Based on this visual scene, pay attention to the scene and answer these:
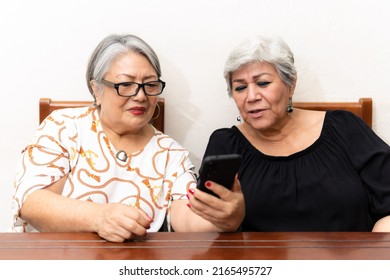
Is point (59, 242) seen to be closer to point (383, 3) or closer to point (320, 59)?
point (320, 59)

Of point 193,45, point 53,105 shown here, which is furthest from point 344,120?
point 53,105

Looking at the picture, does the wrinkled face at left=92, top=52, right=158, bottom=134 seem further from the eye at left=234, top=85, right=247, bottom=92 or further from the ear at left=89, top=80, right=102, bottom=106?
the eye at left=234, top=85, right=247, bottom=92

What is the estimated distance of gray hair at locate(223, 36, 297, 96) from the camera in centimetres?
167

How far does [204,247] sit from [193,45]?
3.70 feet

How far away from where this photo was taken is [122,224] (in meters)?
1.16

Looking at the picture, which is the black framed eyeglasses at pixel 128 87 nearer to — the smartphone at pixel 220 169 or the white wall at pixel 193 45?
the white wall at pixel 193 45

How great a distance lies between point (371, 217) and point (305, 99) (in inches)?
23.7

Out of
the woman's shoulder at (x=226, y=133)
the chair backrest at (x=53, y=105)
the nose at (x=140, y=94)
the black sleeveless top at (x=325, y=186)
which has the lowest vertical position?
the black sleeveless top at (x=325, y=186)

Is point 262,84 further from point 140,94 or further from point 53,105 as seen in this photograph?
point 53,105

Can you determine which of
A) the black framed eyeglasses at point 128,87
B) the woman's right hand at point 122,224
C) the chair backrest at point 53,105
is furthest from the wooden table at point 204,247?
the chair backrest at point 53,105

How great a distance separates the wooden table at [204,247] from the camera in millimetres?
1024

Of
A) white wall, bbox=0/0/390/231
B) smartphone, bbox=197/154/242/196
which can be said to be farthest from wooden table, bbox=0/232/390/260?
white wall, bbox=0/0/390/231

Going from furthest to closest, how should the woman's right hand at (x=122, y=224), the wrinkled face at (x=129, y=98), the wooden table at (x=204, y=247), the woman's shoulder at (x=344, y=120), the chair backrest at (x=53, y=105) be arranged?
1. the chair backrest at (x=53, y=105)
2. the woman's shoulder at (x=344, y=120)
3. the wrinkled face at (x=129, y=98)
4. the woman's right hand at (x=122, y=224)
5. the wooden table at (x=204, y=247)

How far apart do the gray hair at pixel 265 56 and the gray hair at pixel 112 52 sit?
11.2 inches
